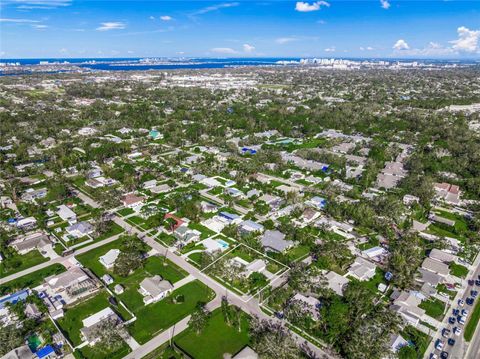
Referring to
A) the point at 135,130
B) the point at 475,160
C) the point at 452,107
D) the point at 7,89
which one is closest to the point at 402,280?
the point at 475,160

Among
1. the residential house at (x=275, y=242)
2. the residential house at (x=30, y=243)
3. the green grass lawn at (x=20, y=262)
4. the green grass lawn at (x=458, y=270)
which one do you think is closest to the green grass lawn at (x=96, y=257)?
the green grass lawn at (x=20, y=262)

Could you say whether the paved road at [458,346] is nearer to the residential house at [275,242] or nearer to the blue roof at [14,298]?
the residential house at [275,242]

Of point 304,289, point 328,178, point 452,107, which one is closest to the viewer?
point 304,289

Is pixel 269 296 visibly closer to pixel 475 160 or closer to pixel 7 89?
pixel 475 160

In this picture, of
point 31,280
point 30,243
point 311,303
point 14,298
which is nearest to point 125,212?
point 30,243

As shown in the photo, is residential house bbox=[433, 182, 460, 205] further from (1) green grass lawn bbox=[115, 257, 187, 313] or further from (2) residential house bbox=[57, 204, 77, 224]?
(2) residential house bbox=[57, 204, 77, 224]

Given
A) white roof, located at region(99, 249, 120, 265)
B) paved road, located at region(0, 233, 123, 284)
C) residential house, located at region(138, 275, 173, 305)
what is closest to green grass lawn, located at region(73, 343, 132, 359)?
residential house, located at region(138, 275, 173, 305)
